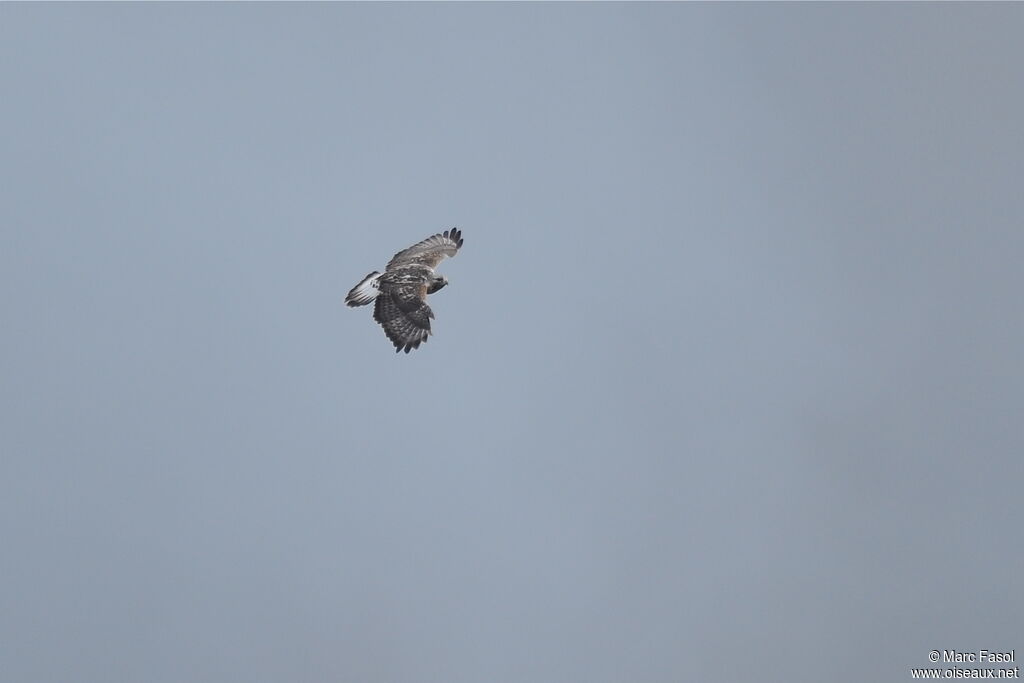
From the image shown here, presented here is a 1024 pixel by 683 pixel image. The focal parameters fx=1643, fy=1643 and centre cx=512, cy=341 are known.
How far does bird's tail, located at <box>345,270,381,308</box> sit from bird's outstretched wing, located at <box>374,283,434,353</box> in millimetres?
371

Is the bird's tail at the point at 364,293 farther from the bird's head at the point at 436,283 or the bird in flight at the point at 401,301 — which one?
the bird's head at the point at 436,283

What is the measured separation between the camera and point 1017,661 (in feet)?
455

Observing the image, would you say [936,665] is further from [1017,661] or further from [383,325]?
[383,325]

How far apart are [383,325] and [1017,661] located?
91.0 m

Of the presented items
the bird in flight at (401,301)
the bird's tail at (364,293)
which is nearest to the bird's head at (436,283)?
the bird in flight at (401,301)

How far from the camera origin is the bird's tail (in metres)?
65.9

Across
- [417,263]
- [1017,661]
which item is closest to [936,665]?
[1017,661]

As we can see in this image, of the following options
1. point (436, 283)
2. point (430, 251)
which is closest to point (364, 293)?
point (436, 283)

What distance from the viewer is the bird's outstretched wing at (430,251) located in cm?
6919

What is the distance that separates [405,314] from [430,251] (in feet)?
17.7

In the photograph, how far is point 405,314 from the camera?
66.2m

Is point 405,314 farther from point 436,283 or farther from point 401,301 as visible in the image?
point 436,283

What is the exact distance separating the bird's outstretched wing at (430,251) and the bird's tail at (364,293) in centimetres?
174

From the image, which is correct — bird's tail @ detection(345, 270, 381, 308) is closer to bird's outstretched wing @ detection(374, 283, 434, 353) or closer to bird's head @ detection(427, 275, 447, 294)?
bird's outstretched wing @ detection(374, 283, 434, 353)
